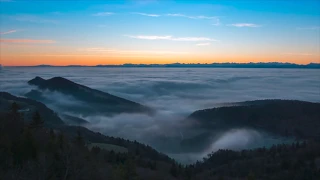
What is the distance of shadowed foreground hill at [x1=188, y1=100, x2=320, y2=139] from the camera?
10469 centimetres

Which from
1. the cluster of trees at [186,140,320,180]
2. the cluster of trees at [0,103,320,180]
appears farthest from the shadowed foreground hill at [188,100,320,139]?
the cluster of trees at [0,103,320,180]

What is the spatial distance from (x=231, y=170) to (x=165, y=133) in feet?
171

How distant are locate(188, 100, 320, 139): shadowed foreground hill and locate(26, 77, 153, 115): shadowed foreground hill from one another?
29.6 metres

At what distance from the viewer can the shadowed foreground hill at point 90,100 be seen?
132 meters

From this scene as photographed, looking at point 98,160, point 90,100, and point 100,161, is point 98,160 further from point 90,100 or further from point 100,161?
point 90,100

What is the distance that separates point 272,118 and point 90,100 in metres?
74.8

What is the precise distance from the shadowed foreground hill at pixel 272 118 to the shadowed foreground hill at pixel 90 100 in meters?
29.6

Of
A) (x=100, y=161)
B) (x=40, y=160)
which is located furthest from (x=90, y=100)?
(x=40, y=160)

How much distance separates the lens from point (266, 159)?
2366 inches

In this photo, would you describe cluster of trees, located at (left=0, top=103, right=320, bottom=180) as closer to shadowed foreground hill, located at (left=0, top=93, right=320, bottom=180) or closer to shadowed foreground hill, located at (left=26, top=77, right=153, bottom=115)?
shadowed foreground hill, located at (left=0, top=93, right=320, bottom=180)

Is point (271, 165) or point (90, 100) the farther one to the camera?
point (90, 100)

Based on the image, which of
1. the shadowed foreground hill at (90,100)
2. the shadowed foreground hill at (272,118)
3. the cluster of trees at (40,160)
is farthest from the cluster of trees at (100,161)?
the shadowed foreground hill at (90,100)

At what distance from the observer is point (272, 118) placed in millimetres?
112938

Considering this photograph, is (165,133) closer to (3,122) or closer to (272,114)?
(272,114)
